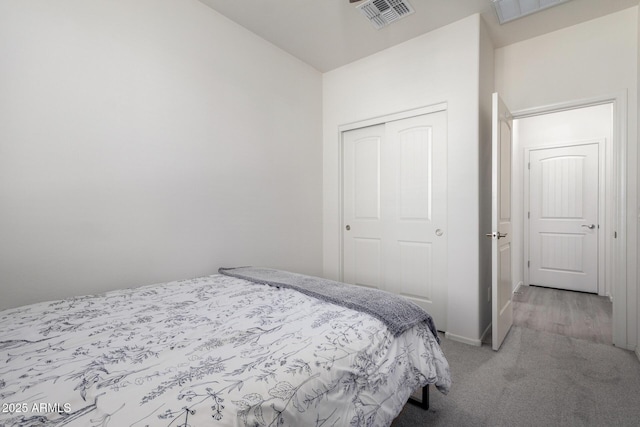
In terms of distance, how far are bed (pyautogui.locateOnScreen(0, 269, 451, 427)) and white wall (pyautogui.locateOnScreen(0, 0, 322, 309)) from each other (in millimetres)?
404

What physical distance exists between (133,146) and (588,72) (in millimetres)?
3643

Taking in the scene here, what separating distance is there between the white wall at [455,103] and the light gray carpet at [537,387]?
1.31ft

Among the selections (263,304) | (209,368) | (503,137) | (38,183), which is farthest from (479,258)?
(38,183)

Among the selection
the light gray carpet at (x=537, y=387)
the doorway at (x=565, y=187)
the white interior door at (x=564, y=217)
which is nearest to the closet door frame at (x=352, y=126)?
the light gray carpet at (x=537, y=387)

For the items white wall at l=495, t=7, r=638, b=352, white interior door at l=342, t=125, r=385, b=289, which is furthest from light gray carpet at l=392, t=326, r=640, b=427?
white interior door at l=342, t=125, r=385, b=289

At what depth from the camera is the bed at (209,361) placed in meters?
0.71

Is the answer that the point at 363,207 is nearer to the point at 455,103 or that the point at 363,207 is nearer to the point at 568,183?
the point at 455,103

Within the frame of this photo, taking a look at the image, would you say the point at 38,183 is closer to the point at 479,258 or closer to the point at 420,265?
the point at 420,265

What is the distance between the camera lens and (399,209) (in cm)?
300

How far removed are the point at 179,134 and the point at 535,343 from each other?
3.33m

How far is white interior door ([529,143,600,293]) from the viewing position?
3.98 m

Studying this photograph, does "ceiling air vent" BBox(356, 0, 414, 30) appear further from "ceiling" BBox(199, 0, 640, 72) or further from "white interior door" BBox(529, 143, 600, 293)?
"white interior door" BBox(529, 143, 600, 293)

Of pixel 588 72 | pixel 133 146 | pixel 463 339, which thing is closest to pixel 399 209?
pixel 463 339

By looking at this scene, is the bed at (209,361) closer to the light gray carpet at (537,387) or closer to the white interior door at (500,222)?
the light gray carpet at (537,387)
